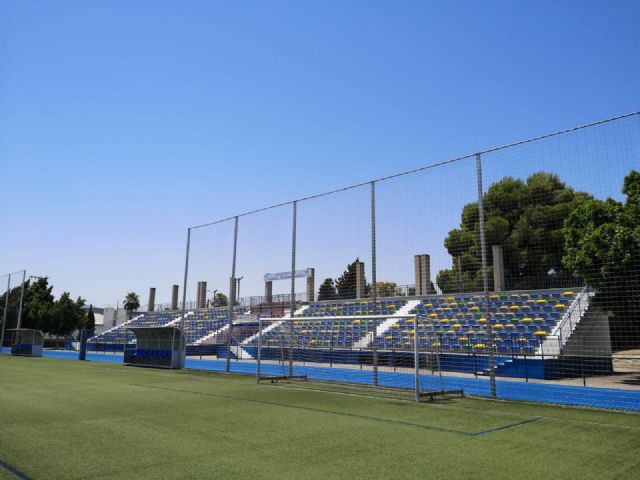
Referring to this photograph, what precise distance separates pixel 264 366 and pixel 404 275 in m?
8.59

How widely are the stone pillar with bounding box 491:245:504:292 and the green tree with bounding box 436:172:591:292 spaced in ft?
0.71

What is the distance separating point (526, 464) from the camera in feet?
15.2

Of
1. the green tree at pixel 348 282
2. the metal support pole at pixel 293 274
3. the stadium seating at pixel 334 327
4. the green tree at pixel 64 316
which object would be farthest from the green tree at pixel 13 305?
the green tree at pixel 348 282

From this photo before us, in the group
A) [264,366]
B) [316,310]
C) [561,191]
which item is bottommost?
[264,366]

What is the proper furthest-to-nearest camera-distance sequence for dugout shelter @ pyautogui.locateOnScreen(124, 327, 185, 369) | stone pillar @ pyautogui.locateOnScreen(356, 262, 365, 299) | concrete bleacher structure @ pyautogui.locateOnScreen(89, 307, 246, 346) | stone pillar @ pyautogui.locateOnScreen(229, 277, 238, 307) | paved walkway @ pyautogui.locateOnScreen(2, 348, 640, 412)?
concrete bleacher structure @ pyautogui.locateOnScreen(89, 307, 246, 346), dugout shelter @ pyautogui.locateOnScreen(124, 327, 185, 369), stone pillar @ pyautogui.locateOnScreen(229, 277, 238, 307), stone pillar @ pyautogui.locateOnScreen(356, 262, 365, 299), paved walkway @ pyautogui.locateOnScreen(2, 348, 640, 412)

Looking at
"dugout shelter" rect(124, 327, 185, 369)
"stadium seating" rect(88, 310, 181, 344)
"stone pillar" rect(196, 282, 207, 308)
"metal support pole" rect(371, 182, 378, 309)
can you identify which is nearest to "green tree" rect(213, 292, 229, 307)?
"stone pillar" rect(196, 282, 207, 308)

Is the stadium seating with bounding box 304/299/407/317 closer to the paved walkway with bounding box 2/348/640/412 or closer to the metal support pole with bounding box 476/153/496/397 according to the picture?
the paved walkway with bounding box 2/348/640/412

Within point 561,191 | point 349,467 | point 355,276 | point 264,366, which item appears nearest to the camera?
point 349,467

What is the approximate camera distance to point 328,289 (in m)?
14.4

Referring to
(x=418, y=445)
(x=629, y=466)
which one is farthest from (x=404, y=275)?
(x=629, y=466)

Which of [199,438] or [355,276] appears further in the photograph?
[355,276]

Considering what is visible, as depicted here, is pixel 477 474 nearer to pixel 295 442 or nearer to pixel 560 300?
pixel 295 442

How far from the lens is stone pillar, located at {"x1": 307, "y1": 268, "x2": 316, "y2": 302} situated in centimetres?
1413

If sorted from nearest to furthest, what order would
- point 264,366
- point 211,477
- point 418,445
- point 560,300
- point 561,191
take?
point 211,477, point 418,445, point 561,191, point 560,300, point 264,366
